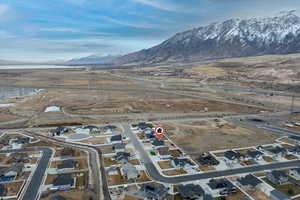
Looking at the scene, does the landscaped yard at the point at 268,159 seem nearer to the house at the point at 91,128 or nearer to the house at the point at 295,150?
the house at the point at 295,150

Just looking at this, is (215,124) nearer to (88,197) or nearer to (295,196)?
(295,196)

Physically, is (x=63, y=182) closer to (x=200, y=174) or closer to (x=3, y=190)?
(x=3, y=190)

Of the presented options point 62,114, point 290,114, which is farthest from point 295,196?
point 62,114

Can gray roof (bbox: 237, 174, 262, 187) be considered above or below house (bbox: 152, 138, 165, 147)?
below

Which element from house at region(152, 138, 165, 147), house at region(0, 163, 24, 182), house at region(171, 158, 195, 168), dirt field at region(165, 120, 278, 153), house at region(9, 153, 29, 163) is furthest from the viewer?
dirt field at region(165, 120, 278, 153)

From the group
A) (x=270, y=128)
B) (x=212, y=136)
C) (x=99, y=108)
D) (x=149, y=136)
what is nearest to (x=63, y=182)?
(x=149, y=136)

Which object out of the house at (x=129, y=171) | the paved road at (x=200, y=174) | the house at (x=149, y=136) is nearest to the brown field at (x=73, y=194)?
the house at (x=129, y=171)

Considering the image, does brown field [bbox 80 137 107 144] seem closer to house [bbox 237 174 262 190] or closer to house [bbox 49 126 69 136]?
house [bbox 49 126 69 136]

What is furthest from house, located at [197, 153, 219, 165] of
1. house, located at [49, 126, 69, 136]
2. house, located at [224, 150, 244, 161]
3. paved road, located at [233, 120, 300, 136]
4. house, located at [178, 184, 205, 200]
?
house, located at [49, 126, 69, 136]
